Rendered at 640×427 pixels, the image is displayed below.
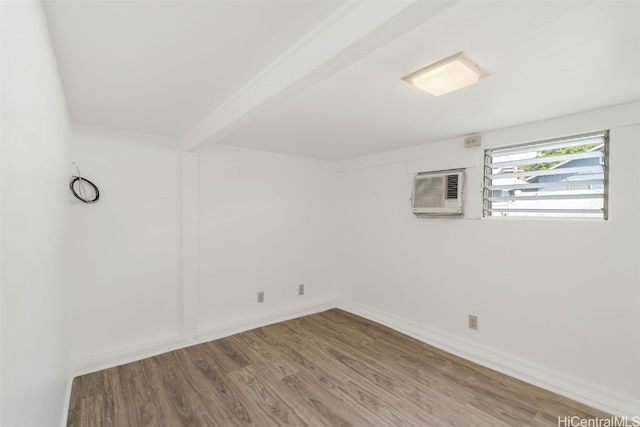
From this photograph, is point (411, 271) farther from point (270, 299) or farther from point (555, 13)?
point (555, 13)

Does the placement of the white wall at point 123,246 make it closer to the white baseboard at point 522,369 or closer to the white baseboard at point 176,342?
the white baseboard at point 176,342

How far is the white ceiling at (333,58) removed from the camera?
1.08 meters

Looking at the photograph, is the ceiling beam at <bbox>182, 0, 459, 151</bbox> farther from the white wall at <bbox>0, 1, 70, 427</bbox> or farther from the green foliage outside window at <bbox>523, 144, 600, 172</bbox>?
the green foliage outside window at <bbox>523, 144, 600, 172</bbox>

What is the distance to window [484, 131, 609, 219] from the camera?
215 centimetres

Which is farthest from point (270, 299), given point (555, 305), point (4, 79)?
point (4, 79)

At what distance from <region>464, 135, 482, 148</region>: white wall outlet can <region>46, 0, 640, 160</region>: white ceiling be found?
11.6 inches

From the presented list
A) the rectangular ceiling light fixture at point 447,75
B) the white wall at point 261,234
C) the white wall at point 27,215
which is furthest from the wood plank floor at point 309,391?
the rectangular ceiling light fixture at point 447,75

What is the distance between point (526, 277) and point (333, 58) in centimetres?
242

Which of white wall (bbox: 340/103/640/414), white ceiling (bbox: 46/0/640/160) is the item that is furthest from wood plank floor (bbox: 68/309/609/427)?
white ceiling (bbox: 46/0/640/160)

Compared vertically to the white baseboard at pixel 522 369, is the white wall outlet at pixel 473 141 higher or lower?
higher

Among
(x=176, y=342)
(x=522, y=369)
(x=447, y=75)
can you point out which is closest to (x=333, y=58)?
(x=447, y=75)

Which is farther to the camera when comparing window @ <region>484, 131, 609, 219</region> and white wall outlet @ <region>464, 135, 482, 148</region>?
white wall outlet @ <region>464, 135, 482, 148</region>

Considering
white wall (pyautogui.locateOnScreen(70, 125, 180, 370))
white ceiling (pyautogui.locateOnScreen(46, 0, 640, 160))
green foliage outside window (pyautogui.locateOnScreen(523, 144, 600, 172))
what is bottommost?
white wall (pyautogui.locateOnScreen(70, 125, 180, 370))

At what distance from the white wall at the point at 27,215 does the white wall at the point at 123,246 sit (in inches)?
47.2
